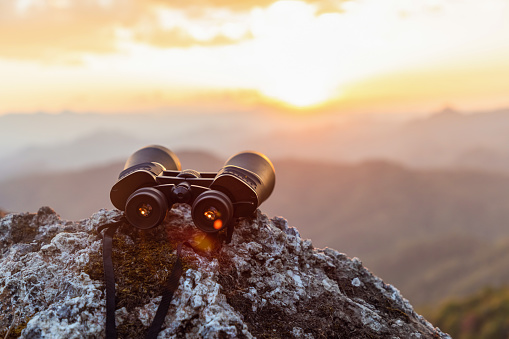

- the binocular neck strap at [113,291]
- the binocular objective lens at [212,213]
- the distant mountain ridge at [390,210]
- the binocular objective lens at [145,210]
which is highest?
the distant mountain ridge at [390,210]

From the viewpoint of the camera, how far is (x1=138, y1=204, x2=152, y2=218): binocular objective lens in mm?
4422

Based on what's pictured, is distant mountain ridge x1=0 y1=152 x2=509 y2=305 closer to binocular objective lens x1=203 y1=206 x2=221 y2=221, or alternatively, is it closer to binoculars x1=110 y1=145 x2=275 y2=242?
binoculars x1=110 y1=145 x2=275 y2=242

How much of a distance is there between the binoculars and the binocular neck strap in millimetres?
415

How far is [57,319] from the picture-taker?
3.48 meters

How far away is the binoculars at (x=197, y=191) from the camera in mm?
4363

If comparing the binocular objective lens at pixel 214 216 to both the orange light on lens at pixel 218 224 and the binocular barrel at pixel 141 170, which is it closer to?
the orange light on lens at pixel 218 224

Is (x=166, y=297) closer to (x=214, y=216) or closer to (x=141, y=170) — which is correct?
(x=214, y=216)

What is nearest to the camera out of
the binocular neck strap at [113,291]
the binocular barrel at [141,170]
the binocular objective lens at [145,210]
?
the binocular neck strap at [113,291]

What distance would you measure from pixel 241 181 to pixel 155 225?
4.01 feet

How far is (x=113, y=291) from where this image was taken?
149 inches

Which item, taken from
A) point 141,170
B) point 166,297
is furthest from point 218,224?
point 141,170

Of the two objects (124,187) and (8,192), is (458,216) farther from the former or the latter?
(8,192)

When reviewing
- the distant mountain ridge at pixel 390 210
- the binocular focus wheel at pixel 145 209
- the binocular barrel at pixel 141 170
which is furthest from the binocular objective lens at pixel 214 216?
the distant mountain ridge at pixel 390 210

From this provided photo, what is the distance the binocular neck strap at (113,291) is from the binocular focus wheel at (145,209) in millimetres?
393
